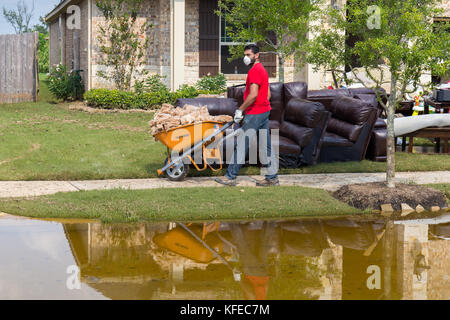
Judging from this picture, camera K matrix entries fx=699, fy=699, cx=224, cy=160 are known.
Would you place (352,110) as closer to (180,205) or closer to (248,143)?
(248,143)

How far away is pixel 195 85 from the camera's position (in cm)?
2088

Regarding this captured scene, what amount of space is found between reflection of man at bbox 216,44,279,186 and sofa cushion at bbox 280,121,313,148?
1217 millimetres

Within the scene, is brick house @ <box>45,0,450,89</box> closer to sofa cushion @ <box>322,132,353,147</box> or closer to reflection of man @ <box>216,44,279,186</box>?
sofa cushion @ <box>322,132,353,147</box>

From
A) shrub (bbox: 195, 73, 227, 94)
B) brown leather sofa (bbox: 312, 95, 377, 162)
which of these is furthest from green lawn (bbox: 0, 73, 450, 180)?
shrub (bbox: 195, 73, 227, 94)

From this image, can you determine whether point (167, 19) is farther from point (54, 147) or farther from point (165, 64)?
point (54, 147)

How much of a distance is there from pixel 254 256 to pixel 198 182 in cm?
369

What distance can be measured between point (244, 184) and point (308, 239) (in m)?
2.88

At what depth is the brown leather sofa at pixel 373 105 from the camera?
39.0ft

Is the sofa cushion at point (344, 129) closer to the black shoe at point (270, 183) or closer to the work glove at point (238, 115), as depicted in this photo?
the black shoe at point (270, 183)

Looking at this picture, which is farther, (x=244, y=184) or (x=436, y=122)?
(x=436, y=122)

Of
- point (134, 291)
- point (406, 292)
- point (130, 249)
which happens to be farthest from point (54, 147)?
point (406, 292)

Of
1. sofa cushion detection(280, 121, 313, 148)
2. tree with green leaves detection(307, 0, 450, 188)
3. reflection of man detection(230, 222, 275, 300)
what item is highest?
tree with green leaves detection(307, 0, 450, 188)

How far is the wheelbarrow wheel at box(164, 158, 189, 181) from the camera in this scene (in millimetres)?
10156

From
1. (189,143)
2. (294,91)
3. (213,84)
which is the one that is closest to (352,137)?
(294,91)
